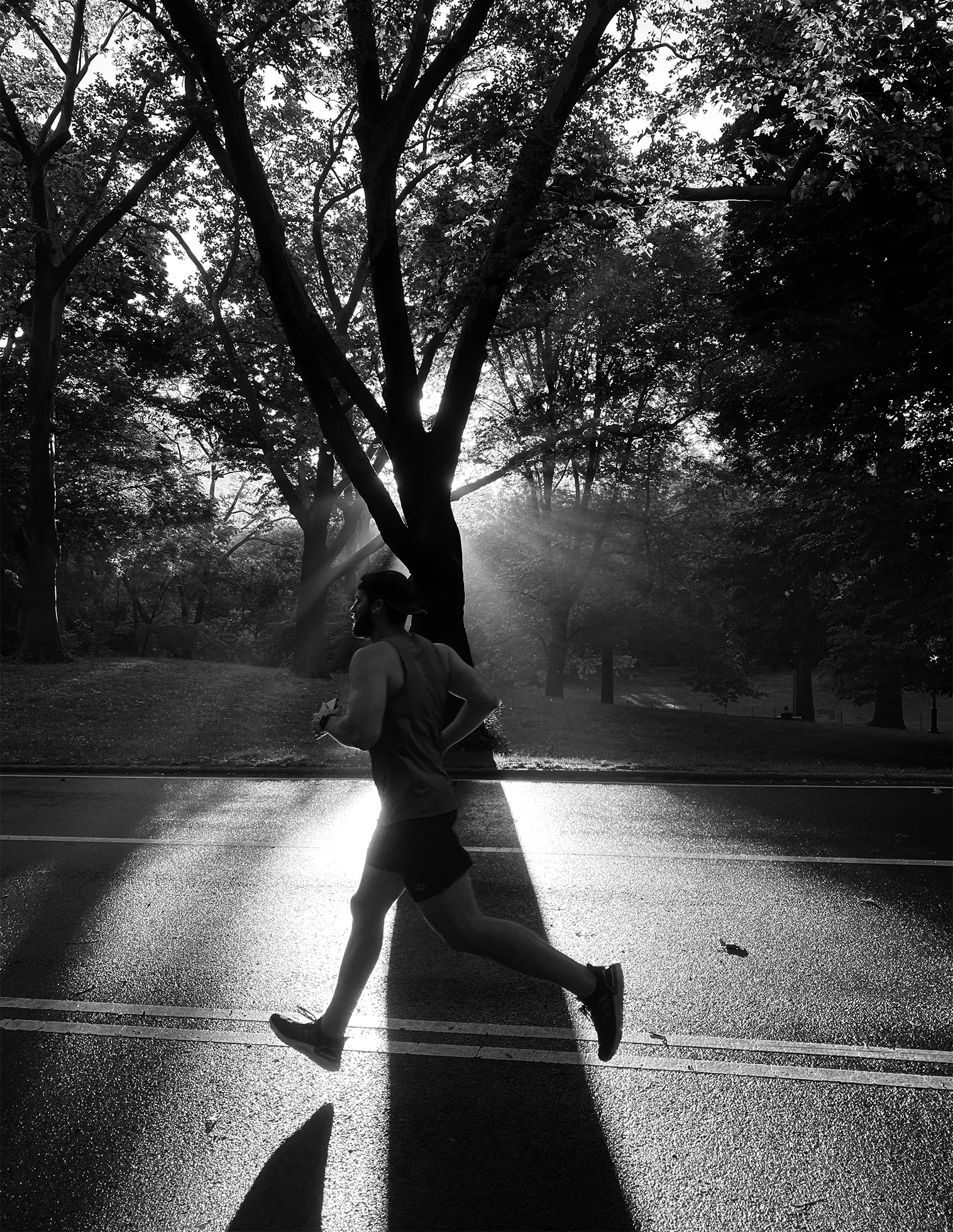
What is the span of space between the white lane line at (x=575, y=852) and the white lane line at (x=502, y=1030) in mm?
2691

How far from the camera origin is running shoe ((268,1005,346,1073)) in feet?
11.5

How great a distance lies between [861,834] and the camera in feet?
24.0

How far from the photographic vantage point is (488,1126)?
3225mm

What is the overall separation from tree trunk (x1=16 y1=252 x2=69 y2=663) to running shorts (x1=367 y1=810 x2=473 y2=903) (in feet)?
59.7

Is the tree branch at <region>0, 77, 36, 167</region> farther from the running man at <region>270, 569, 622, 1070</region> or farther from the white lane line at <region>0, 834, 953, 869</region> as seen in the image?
the running man at <region>270, 569, 622, 1070</region>

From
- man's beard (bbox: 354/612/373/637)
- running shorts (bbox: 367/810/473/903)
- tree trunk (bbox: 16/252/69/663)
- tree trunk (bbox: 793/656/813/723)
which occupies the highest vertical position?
tree trunk (bbox: 16/252/69/663)

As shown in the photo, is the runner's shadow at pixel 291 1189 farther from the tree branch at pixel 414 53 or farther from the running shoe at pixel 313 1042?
the tree branch at pixel 414 53

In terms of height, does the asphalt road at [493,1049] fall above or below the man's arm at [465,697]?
below

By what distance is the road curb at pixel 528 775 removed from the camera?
9.99m

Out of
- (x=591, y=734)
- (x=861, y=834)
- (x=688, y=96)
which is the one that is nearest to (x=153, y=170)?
(x=688, y=96)

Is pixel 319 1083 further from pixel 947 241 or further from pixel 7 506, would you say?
pixel 7 506

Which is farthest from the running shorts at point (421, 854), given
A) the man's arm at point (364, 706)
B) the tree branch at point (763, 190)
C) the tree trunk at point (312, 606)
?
the tree trunk at point (312, 606)

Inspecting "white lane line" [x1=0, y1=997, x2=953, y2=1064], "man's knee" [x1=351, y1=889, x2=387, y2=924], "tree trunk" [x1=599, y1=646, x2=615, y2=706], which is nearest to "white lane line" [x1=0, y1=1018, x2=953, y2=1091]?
"white lane line" [x1=0, y1=997, x2=953, y2=1064]

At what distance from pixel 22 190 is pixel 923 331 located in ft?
58.9
